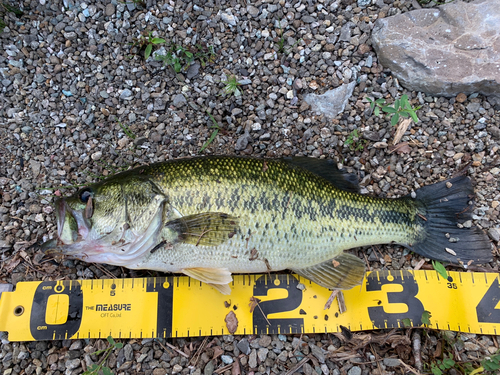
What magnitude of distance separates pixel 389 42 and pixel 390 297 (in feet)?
8.98

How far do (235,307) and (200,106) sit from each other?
2250mm

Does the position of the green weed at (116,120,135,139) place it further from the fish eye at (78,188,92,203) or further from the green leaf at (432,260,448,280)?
the green leaf at (432,260,448,280)

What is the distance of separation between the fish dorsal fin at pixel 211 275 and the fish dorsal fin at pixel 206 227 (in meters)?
0.29

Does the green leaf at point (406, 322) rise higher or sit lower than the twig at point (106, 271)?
lower

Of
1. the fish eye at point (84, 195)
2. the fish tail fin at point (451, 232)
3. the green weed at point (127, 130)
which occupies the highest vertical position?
the green weed at point (127, 130)

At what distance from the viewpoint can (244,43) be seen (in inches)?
136

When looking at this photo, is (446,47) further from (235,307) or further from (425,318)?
(235,307)

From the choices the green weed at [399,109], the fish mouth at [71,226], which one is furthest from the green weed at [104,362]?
the green weed at [399,109]

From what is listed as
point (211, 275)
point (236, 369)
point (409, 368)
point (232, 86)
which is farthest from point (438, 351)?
point (232, 86)

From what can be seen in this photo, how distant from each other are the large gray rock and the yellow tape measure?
2048 millimetres

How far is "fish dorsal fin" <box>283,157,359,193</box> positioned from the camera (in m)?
3.06

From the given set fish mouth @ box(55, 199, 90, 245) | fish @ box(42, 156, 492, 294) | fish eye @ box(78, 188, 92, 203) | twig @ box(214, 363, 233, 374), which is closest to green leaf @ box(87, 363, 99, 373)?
fish @ box(42, 156, 492, 294)

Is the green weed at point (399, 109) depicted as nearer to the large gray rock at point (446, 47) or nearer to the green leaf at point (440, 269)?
the large gray rock at point (446, 47)

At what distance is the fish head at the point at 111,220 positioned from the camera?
8.27 ft
